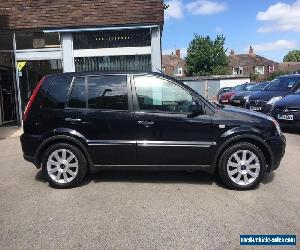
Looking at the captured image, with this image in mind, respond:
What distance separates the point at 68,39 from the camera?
13453 mm

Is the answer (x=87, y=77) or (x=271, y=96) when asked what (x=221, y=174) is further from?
(x=271, y=96)

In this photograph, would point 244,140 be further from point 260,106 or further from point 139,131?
point 260,106

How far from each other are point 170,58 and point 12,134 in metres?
73.2

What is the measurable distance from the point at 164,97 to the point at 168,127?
0.46 meters

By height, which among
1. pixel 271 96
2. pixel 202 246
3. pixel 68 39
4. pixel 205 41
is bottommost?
pixel 202 246

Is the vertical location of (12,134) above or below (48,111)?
below

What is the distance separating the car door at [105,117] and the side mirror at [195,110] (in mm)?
861

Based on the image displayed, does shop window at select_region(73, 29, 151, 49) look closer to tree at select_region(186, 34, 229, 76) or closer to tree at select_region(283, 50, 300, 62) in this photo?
tree at select_region(186, 34, 229, 76)

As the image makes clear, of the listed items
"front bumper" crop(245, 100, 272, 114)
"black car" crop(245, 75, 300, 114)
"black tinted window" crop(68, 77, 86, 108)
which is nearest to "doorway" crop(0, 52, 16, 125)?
"front bumper" crop(245, 100, 272, 114)

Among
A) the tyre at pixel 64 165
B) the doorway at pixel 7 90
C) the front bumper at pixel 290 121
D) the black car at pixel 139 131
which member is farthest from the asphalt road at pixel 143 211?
the doorway at pixel 7 90

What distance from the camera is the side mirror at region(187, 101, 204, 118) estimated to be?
19.9ft

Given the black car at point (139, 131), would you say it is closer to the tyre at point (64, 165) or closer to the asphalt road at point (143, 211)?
the tyre at point (64, 165)

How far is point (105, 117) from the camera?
6211mm

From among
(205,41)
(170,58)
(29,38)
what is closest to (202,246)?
(29,38)
